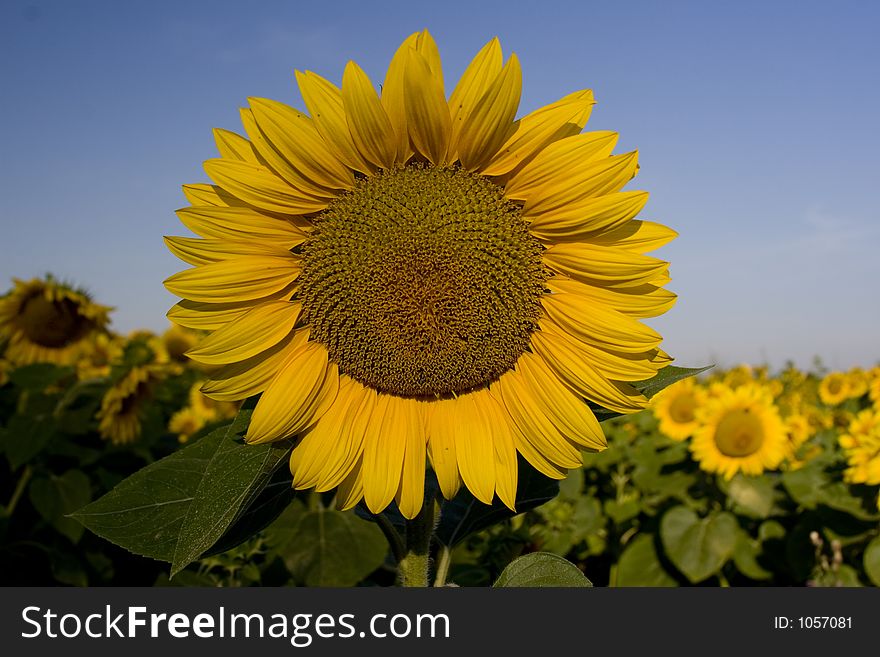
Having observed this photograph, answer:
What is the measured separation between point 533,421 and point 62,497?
11.8 ft

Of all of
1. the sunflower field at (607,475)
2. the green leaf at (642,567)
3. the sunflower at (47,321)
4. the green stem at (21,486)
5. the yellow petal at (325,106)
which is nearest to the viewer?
the yellow petal at (325,106)

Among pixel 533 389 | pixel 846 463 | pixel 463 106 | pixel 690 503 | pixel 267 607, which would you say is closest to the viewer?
pixel 463 106

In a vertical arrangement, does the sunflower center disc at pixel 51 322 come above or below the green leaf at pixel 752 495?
above

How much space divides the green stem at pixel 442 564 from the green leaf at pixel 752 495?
147 inches

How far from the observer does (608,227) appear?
4.57 ft

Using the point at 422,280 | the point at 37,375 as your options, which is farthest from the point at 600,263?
the point at 37,375

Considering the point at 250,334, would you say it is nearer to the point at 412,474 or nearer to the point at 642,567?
the point at 412,474

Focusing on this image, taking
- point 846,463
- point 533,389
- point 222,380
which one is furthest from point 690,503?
point 222,380

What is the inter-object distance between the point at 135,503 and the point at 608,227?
1059 millimetres

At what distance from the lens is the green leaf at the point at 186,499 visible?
1236 millimetres

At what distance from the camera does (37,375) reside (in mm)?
4496

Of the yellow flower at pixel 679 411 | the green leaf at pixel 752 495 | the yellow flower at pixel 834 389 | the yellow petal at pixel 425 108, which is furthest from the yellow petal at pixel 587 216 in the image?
the yellow flower at pixel 834 389

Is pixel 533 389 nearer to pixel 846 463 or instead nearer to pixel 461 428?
pixel 461 428

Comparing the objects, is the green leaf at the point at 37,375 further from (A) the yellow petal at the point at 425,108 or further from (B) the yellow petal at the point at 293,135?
(A) the yellow petal at the point at 425,108
